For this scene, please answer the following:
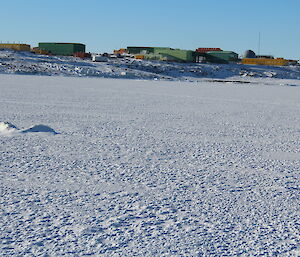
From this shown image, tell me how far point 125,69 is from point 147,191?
4001cm

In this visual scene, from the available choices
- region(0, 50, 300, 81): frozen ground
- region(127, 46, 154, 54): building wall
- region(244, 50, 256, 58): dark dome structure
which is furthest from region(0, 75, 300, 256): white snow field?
region(244, 50, 256, 58): dark dome structure

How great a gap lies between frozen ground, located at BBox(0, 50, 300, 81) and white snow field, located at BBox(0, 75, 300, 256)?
30301 millimetres

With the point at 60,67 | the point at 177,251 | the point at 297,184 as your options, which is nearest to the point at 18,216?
the point at 177,251

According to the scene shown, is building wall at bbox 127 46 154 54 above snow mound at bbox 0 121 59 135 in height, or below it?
above

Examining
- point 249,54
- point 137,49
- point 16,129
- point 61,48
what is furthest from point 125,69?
point 249,54

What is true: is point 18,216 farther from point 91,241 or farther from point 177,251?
point 177,251

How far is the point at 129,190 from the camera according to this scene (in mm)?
3824

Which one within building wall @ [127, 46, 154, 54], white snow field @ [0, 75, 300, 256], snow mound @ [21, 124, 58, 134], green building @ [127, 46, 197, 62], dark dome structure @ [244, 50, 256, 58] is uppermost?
dark dome structure @ [244, 50, 256, 58]

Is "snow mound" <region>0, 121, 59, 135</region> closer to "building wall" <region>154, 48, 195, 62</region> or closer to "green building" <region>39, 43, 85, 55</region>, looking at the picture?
"building wall" <region>154, 48, 195, 62</region>

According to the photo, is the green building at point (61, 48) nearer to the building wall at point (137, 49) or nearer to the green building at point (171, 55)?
the building wall at point (137, 49)

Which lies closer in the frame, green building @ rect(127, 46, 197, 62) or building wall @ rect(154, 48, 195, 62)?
green building @ rect(127, 46, 197, 62)

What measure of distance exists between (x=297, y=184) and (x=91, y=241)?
241 centimetres

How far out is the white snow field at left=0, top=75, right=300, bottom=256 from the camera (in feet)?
8.92

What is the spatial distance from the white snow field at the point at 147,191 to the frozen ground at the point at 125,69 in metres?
30.3
